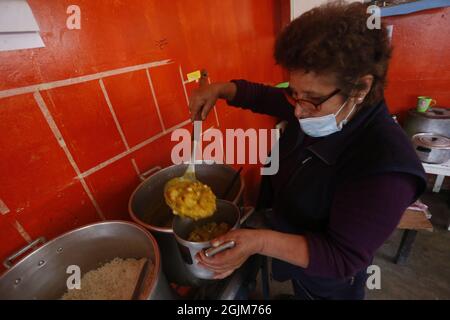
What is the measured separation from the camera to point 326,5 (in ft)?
2.28

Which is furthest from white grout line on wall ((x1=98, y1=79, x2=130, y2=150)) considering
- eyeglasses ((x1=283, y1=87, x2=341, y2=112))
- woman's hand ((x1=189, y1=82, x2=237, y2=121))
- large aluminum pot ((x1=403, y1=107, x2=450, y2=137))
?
large aluminum pot ((x1=403, y1=107, x2=450, y2=137))

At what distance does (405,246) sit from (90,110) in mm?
2168

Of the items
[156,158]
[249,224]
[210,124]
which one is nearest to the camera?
[249,224]

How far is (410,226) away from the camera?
5.14ft

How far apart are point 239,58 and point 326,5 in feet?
3.62

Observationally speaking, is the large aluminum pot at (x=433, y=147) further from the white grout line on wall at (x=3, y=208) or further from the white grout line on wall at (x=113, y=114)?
the white grout line on wall at (x=3, y=208)

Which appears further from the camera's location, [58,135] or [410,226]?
[410,226]

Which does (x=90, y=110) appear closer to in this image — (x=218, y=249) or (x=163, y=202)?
(x=163, y=202)

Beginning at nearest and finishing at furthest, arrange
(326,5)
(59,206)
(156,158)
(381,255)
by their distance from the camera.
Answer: (326,5)
(59,206)
(156,158)
(381,255)

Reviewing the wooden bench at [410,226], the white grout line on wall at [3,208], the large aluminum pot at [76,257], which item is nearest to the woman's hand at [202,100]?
the large aluminum pot at [76,257]

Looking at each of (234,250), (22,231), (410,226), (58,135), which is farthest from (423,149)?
(22,231)

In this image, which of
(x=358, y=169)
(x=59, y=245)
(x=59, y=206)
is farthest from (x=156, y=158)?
(x=358, y=169)

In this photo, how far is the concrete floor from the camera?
5.29ft
